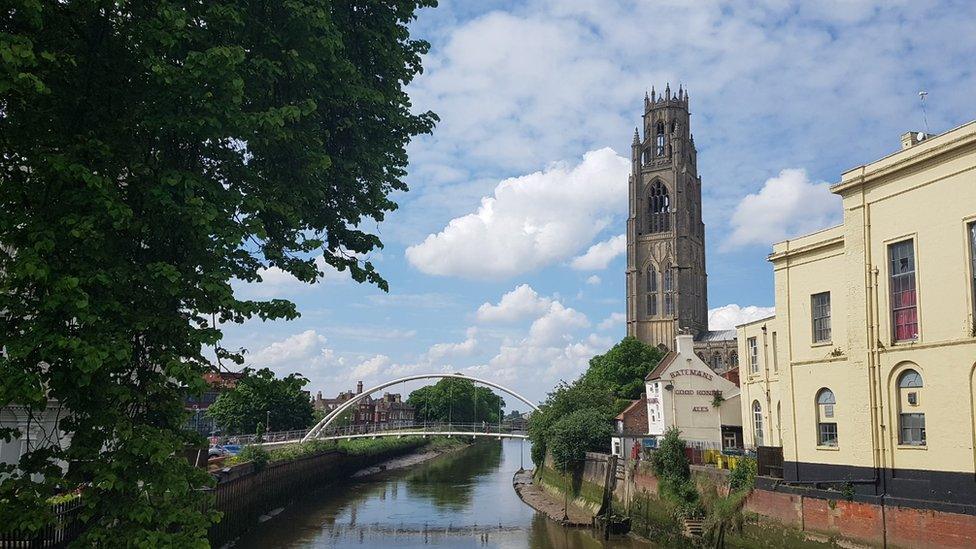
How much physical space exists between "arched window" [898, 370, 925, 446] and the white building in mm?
23611

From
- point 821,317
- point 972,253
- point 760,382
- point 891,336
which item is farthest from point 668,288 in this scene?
point 972,253

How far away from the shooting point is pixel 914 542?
19922 millimetres

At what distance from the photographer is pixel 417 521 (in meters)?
43.3

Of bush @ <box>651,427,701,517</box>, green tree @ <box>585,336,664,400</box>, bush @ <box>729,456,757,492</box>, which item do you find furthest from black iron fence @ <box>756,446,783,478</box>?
green tree @ <box>585,336,664,400</box>

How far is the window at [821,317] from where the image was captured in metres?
26.2

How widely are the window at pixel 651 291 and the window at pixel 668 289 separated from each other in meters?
1.62

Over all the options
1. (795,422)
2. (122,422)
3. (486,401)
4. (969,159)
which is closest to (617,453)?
(795,422)

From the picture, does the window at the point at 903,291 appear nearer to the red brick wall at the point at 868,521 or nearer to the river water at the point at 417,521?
the red brick wall at the point at 868,521

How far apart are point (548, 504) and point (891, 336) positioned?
29.8 meters

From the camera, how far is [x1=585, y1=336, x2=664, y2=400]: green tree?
3317 inches

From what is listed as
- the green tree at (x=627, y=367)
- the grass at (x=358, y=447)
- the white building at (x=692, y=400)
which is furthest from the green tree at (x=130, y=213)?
the green tree at (x=627, y=367)

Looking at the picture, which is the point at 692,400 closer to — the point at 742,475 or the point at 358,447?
the point at 742,475

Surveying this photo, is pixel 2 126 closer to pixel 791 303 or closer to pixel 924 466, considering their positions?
pixel 924 466

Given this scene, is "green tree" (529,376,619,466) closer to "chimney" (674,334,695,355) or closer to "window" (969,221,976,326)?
"chimney" (674,334,695,355)
